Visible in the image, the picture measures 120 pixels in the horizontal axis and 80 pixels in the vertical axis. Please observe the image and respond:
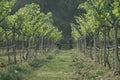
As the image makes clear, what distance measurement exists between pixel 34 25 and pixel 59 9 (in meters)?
78.1

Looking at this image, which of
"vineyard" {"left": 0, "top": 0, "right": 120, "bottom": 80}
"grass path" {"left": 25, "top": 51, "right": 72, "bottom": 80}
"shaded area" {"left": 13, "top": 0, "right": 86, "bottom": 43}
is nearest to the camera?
"vineyard" {"left": 0, "top": 0, "right": 120, "bottom": 80}

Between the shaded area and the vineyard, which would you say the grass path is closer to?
the vineyard

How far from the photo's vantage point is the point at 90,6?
25.9 meters

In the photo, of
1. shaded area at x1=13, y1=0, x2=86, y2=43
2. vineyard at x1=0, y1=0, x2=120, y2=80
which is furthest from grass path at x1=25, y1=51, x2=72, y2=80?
shaded area at x1=13, y1=0, x2=86, y2=43

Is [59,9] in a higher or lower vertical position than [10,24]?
higher

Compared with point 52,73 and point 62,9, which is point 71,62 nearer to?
point 52,73

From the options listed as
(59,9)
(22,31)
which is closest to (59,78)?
(22,31)

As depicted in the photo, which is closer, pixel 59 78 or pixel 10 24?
pixel 59 78

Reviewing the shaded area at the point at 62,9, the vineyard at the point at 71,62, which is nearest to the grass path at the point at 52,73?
the vineyard at the point at 71,62

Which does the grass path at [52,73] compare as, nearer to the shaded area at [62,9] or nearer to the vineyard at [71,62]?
the vineyard at [71,62]

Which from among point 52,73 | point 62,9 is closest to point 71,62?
point 52,73

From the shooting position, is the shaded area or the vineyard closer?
the vineyard

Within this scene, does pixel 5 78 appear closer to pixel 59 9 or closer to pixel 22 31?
pixel 22 31

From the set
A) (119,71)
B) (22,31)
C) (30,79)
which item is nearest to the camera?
(119,71)
